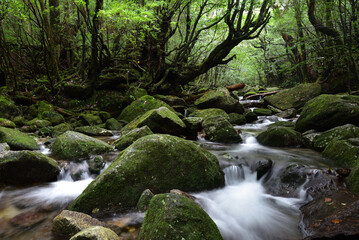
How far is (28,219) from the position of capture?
2.89 m

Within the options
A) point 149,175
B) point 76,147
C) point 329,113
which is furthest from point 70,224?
point 329,113

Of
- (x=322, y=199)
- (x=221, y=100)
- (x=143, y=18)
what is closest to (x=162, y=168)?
(x=322, y=199)

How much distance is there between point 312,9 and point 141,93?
9.25m

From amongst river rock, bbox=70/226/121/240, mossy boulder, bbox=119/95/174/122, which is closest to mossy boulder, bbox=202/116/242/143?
mossy boulder, bbox=119/95/174/122

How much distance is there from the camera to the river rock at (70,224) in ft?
7.83

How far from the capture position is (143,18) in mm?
8109

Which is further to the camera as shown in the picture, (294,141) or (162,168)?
(294,141)

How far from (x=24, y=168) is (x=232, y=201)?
143 inches

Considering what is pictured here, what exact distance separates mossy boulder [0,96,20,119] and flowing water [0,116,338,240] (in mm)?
6065

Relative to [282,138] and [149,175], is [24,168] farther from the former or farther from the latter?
[282,138]

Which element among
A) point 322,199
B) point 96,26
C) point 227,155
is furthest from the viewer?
point 96,26

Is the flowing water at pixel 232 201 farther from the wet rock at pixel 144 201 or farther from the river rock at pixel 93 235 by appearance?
the river rock at pixel 93 235

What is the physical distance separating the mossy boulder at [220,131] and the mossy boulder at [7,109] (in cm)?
767

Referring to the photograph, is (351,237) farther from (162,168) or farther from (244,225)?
(162,168)
